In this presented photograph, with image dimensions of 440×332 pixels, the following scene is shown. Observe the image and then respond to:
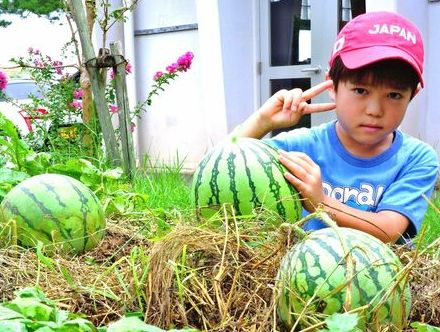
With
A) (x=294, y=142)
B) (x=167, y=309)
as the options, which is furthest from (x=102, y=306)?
(x=294, y=142)

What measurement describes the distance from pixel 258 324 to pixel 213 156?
75 centimetres

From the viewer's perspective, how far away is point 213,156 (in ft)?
6.03

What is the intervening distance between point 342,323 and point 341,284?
155 millimetres

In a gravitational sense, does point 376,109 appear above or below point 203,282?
above

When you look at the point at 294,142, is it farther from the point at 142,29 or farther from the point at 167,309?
the point at 142,29

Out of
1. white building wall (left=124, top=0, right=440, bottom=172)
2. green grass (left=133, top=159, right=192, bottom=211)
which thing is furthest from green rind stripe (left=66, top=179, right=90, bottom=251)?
white building wall (left=124, top=0, right=440, bottom=172)

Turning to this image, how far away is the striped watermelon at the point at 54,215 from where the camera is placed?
1.82m

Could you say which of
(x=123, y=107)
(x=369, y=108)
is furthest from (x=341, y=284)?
(x=123, y=107)

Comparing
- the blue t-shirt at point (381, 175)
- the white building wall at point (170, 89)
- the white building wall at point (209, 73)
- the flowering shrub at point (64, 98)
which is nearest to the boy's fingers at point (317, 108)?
the blue t-shirt at point (381, 175)

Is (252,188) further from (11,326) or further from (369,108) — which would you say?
(11,326)

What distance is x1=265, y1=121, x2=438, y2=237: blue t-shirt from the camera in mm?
2148

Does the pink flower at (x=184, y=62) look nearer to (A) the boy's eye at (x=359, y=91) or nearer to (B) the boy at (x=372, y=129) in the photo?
(B) the boy at (x=372, y=129)

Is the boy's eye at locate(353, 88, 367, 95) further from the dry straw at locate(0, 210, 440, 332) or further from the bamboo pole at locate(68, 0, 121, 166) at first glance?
→ the bamboo pole at locate(68, 0, 121, 166)

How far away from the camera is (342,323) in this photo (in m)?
0.94
